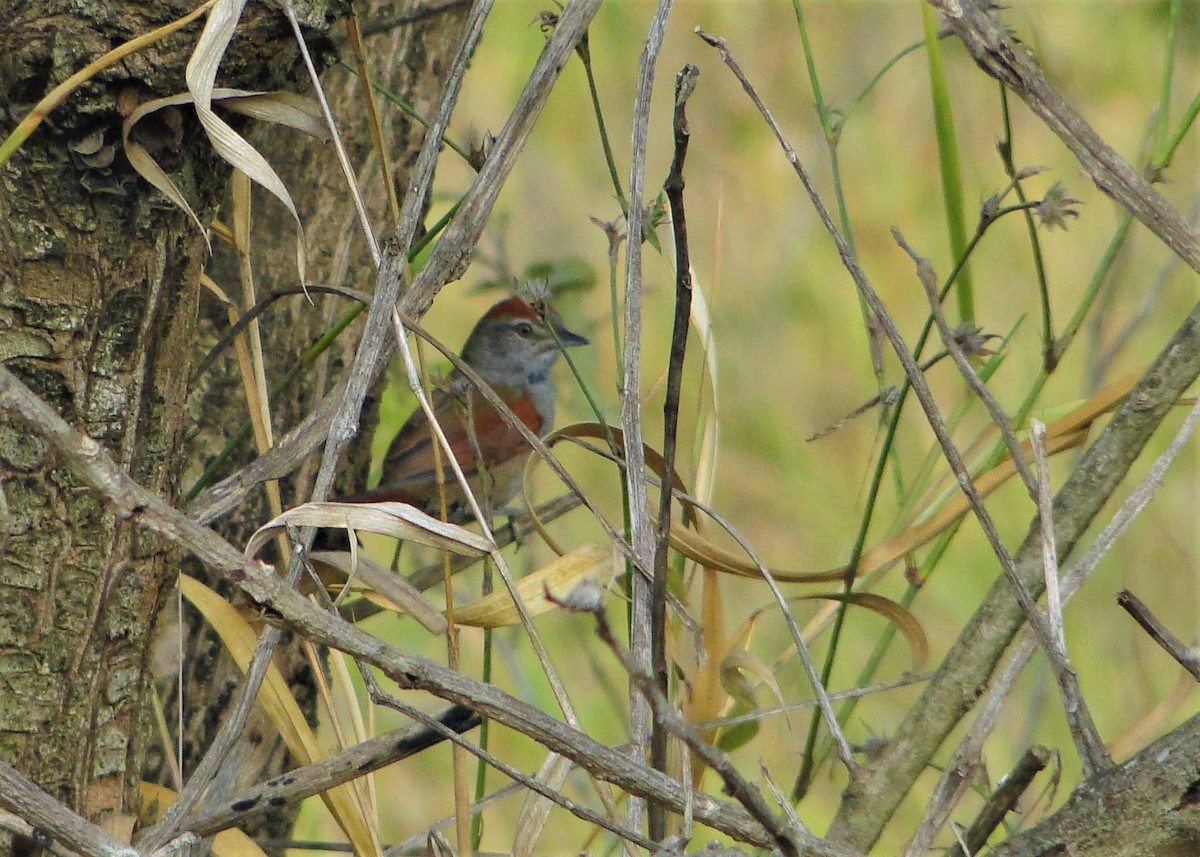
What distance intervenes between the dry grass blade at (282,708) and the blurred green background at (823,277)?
7.83 feet

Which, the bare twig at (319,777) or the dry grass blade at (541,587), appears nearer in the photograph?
the bare twig at (319,777)

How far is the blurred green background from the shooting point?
4.19 metres

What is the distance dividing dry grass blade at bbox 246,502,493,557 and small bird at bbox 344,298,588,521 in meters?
1.79

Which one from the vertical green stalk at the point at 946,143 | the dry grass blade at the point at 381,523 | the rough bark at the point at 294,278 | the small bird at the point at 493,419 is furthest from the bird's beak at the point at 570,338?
the dry grass blade at the point at 381,523

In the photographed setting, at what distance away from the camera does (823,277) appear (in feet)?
17.1

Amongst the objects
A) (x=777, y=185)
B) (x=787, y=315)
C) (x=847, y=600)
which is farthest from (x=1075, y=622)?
(x=847, y=600)

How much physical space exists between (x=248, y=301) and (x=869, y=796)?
94cm

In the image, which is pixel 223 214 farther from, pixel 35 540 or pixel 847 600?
pixel 847 600

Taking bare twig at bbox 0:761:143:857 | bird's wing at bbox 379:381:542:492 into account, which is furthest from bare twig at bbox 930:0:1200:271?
bird's wing at bbox 379:381:542:492

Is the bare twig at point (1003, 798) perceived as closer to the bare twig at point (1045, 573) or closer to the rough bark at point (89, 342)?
the bare twig at point (1045, 573)

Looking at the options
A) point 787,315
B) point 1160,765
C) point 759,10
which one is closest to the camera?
point 1160,765

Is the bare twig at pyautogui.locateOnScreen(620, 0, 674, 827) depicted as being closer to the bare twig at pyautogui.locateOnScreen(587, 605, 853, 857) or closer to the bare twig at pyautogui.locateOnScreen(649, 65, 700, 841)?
the bare twig at pyautogui.locateOnScreen(649, 65, 700, 841)

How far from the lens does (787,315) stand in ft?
17.2

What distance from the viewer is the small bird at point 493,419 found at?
372 cm
